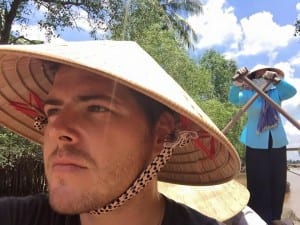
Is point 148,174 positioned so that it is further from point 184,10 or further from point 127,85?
point 184,10

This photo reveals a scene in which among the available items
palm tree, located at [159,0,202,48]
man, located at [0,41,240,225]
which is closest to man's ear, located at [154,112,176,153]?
man, located at [0,41,240,225]

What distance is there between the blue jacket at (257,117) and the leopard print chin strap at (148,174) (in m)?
2.01

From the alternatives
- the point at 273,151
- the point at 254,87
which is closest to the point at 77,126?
the point at 254,87

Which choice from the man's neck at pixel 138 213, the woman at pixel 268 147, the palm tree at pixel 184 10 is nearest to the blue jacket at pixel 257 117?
the woman at pixel 268 147

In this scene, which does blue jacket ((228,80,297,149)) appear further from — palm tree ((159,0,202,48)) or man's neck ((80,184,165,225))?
palm tree ((159,0,202,48))

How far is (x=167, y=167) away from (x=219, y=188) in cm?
81

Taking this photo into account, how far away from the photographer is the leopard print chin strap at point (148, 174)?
1.17 meters

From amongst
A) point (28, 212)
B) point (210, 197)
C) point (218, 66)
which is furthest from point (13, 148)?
point (218, 66)

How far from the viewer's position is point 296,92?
333cm

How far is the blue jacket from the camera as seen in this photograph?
3297 millimetres

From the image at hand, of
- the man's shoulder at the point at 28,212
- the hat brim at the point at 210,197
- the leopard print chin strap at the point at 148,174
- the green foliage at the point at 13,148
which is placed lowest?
the green foliage at the point at 13,148

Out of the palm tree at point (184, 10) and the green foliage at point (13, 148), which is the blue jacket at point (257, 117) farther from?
the palm tree at point (184, 10)

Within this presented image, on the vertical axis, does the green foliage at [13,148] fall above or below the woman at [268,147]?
below

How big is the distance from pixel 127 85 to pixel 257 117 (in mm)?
2475
